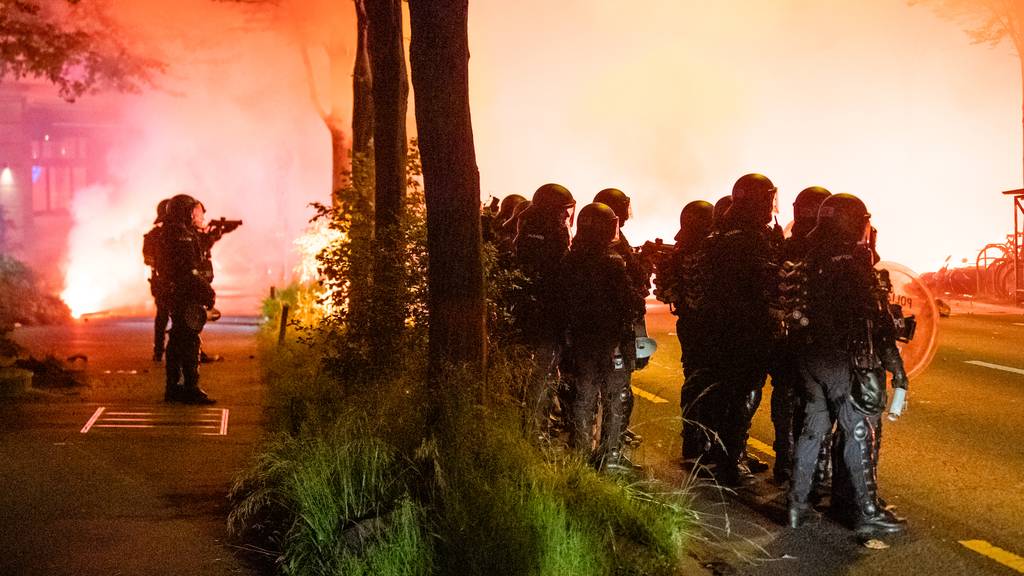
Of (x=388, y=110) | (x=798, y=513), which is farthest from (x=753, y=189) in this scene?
(x=388, y=110)

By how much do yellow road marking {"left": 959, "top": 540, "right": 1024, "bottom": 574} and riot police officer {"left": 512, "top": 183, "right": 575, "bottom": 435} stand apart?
8.53 feet

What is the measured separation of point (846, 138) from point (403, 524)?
24.8 metres

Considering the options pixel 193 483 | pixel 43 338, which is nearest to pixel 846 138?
pixel 43 338

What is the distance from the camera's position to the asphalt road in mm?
5223

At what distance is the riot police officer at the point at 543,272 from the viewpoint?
6863mm

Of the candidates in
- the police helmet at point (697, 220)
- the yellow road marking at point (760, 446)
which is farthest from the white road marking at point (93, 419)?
the yellow road marking at point (760, 446)

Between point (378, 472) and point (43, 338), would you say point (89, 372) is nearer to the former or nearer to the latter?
point (43, 338)

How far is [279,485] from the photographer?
5879mm

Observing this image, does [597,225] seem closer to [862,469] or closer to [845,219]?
[845,219]

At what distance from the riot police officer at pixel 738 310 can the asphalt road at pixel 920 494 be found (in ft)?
1.41

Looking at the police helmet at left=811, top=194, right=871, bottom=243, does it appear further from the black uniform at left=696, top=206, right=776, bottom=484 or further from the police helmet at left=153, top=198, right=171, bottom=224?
the police helmet at left=153, top=198, right=171, bottom=224

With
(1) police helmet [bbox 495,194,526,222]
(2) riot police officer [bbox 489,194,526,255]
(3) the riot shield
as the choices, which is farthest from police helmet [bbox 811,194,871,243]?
(1) police helmet [bbox 495,194,526,222]

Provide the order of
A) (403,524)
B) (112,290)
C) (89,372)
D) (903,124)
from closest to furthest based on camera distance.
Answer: (403,524) → (89,372) → (903,124) → (112,290)

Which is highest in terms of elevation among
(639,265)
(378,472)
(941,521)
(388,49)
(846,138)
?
(846,138)
